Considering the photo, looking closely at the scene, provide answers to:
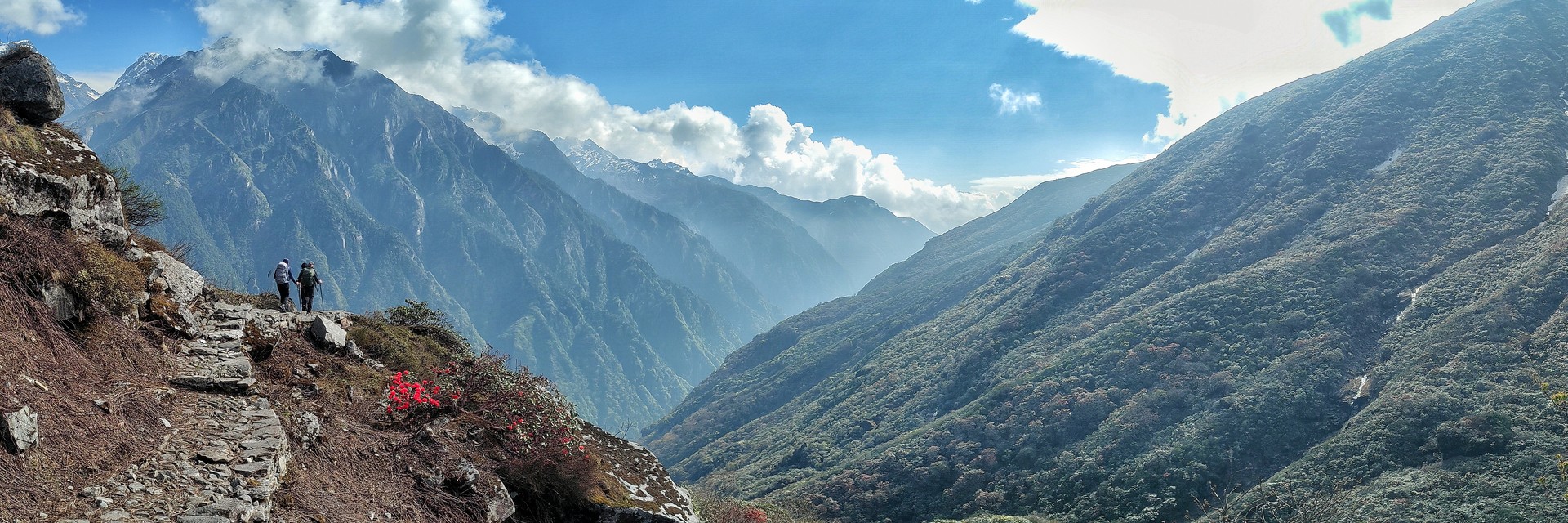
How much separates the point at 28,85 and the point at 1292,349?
4896 inches

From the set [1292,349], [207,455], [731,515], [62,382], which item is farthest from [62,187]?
[1292,349]

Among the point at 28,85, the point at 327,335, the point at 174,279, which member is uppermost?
the point at 28,85

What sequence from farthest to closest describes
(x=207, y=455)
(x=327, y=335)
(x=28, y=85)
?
(x=327, y=335)
(x=28, y=85)
(x=207, y=455)

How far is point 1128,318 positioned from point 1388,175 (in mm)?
59559

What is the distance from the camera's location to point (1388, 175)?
133125mm

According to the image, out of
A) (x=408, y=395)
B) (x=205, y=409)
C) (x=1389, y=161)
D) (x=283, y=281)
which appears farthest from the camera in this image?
(x=1389, y=161)

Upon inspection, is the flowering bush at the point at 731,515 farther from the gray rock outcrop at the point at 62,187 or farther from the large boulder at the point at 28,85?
the large boulder at the point at 28,85

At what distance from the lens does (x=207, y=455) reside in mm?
8617

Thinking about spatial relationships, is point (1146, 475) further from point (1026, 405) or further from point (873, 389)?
point (873, 389)

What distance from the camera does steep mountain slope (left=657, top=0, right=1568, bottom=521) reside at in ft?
236

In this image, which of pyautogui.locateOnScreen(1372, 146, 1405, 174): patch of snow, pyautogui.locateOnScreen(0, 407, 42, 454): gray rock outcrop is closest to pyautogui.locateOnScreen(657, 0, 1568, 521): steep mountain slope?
pyautogui.locateOnScreen(1372, 146, 1405, 174): patch of snow

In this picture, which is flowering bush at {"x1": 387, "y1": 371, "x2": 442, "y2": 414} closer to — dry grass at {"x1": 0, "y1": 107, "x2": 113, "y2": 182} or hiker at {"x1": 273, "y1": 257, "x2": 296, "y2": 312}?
hiker at {"x1": 273, "y1": 257, "x2": 296, "y2": 312}

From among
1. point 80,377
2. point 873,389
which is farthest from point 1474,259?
point 80,377

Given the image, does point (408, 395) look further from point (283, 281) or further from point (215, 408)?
point (283, 281)
